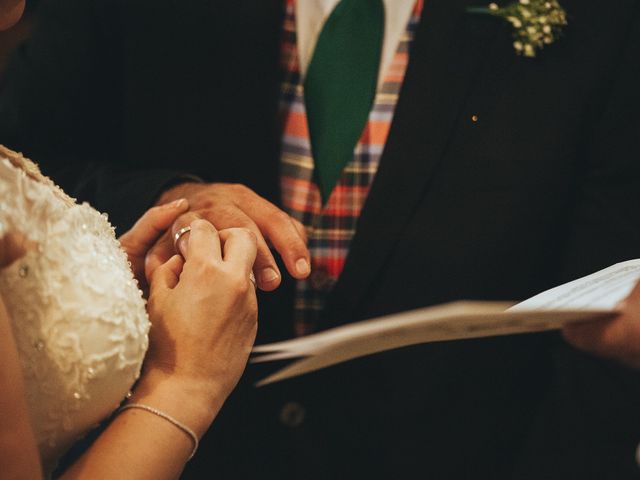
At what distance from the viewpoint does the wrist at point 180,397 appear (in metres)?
0.77

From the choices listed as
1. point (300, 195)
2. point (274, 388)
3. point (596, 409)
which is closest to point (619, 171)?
point (596, 409)

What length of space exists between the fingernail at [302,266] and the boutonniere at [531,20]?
0.57m

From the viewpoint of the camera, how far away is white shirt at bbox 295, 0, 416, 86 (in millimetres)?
1257

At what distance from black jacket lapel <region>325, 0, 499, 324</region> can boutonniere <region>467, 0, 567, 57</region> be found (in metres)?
0.02

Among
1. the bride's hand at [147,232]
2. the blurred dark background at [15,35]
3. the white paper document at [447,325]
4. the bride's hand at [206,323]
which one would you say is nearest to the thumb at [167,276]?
the bride's hand at [206,323]

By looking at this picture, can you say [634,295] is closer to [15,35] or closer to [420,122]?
[420,122]

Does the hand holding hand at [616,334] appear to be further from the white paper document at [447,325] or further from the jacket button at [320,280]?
the jacket button at [320,280]

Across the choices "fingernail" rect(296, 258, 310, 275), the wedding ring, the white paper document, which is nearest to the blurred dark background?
the wedding ring

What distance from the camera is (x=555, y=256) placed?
4.41ft

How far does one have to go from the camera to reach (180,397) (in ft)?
2.55

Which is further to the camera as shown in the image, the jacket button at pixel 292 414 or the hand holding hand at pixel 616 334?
the jacket button at pixel 292 414

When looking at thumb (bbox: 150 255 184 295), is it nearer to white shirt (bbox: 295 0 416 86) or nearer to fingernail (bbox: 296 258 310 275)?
fingernail (bbox: 296 258 310 275)

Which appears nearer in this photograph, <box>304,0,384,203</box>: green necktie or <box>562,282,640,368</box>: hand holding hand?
<box>562,282,640,368</box>: hand holding hand

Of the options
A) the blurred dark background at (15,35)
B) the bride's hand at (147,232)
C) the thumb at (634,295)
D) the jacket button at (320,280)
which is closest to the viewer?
the thumb at (634,295)
